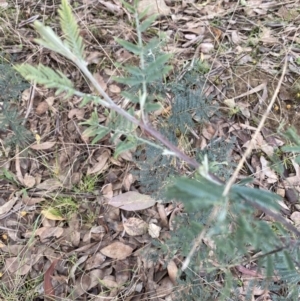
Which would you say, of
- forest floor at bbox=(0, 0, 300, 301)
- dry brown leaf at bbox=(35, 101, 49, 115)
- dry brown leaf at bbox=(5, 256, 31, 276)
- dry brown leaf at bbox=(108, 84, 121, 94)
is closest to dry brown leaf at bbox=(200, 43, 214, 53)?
forest floor at bbox=(0, 0, 300, 301)

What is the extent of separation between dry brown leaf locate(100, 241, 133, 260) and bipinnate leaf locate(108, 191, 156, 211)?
5.0 inches

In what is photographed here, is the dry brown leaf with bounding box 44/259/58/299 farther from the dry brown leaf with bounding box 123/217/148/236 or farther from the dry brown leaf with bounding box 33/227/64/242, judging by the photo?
the dry brown leaf with bounding box 123/217/148/236

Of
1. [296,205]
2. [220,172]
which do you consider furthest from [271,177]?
[220,172]

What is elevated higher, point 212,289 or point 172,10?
point 172,10

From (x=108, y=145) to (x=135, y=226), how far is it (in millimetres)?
314

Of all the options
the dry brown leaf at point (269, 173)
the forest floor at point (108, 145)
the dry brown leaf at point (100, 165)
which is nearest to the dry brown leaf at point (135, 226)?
the forest floor at point (108, 145)

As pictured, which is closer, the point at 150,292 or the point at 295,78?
the point at 150,292

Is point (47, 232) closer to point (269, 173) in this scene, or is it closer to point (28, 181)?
point (28, 181)

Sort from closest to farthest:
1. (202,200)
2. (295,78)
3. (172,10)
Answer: (202,200), (295,78), (172,10)

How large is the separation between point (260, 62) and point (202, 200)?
1354 millimetres

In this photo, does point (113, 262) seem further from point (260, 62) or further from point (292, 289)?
point (260, 62)

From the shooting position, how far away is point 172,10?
1.95 m

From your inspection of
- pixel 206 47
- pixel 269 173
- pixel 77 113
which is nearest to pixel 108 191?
pixel 77 113

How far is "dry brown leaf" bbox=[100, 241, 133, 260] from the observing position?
1513 millimetres
